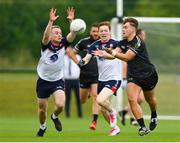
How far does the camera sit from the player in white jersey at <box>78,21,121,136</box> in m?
19.7

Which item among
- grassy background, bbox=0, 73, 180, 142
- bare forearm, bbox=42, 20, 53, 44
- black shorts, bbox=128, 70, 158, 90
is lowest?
grassy background, bbox=0, 73, 180, 142

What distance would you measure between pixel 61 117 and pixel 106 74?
36.5 feet

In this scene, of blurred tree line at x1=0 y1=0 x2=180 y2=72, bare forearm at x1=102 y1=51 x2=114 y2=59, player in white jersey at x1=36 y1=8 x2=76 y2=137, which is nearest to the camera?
bare forearm at x1=102 y1=51 x2=114 y2=59

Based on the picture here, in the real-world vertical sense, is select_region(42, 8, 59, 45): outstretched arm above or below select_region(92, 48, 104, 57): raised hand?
above

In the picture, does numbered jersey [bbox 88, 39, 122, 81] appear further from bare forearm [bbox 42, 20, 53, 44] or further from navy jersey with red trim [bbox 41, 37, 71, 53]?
bare forearm [bbox 42, 20, 53, 44]

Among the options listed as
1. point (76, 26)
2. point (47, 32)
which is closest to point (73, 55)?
point (76, 26)

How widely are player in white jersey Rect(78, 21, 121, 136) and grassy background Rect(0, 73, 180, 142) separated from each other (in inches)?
21.4

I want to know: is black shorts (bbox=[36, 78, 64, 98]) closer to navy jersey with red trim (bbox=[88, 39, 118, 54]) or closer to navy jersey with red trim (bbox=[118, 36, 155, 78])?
navy jersey with red trim (bbox=[88, 39, 118, 54])

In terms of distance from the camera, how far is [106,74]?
2022 cm

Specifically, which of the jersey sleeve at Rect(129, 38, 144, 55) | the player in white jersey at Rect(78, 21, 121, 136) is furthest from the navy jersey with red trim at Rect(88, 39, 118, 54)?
the jersey sleeve at Rect(129, 38, 144, 55)

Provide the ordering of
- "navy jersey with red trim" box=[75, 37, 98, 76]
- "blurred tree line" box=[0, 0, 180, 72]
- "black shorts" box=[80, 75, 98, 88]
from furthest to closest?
1. "blurred tree line" box=[0, 0, 180, 72]
2. "black shorts" box=[80, 75, 98, 88]
3. "navy jersey with red trim" box=[75, 37, 98, 76]

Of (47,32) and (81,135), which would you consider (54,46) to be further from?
(81,135)

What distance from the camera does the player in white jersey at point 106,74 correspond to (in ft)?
64.5

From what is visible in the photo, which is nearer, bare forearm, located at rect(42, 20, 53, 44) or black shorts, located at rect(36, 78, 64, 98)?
bare forearm, located at rect(42, 20, 53, 44)
